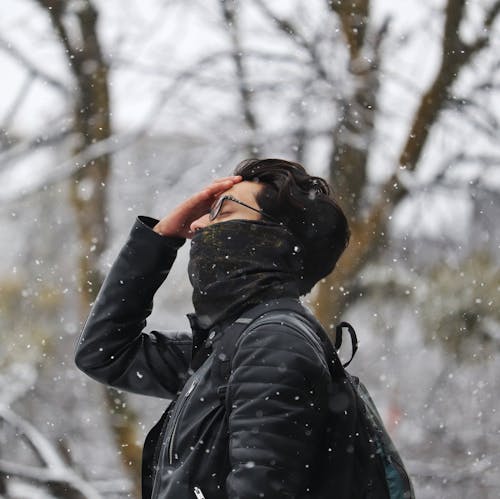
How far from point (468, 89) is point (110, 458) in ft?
14.8

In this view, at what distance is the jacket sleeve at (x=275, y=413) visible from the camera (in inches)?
46.6

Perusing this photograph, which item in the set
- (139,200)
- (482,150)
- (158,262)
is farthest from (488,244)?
(158,262)

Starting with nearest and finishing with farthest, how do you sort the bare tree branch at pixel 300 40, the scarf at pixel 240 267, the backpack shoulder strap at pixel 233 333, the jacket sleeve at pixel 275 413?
the jacket sleeve at pixel 275 413 → the backpack shoulder strap at pixel 233 333 → the scarf at pixel 240 267 → the bare tree branch at pixel 300 40

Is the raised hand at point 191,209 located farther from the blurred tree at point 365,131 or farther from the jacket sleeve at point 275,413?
the blurred tree at point 365,131

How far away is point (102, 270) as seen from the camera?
4.82 meters

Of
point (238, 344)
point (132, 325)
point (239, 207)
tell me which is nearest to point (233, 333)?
point (238, 344)

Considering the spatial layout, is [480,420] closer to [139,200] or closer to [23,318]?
[139,200]

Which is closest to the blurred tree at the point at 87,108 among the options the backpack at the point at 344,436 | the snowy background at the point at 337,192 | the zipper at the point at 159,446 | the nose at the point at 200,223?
the snowy background at the point at 337,192

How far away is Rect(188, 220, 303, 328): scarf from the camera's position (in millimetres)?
1434

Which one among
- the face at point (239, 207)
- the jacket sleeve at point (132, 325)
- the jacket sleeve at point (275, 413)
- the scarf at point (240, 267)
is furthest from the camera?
the jacket sleeve at point (132, 325)

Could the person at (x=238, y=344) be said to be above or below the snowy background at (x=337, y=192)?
below

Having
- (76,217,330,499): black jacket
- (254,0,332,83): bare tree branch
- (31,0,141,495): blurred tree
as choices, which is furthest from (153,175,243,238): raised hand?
(254,0,332,83): bare tree branch

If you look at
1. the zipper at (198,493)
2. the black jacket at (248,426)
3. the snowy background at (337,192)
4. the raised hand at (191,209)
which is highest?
the snowy background at (337,192)

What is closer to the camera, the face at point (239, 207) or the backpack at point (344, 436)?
the backpack at point (344, 436)
